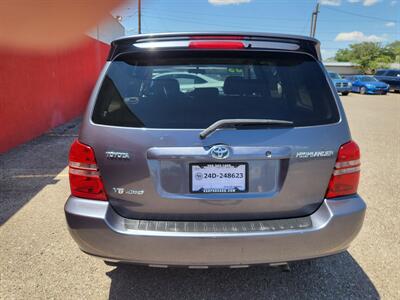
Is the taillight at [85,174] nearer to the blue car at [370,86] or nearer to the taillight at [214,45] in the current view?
the taillight at [214,45]

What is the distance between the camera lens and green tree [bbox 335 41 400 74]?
58.0m

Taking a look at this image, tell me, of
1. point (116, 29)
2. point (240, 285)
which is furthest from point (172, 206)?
point (116, 29)

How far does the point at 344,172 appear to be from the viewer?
2.29 m

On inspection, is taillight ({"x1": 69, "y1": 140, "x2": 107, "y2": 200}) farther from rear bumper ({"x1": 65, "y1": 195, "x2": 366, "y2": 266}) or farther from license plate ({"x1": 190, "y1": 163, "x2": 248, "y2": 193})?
license plate ({"x1": 190, "y1": 163, "x2": 248, "y2": 193})

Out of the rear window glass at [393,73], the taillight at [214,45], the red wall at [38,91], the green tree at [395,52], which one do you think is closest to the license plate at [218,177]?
the taillight at [214,45]

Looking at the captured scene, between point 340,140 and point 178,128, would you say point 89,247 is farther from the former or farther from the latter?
point 340,140

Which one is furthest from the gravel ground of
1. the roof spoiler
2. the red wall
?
the red wall

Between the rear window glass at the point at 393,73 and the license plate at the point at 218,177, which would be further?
the rear window glass at the point at 393,73

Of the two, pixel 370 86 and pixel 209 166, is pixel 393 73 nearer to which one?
pixel 370 86

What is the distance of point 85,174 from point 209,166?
0.78 m

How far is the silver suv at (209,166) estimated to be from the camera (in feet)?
6.98

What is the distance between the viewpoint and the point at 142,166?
2.14 meters

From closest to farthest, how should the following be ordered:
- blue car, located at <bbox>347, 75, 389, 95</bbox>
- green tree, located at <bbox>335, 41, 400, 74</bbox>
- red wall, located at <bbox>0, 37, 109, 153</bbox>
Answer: red wall, located at <bbox>0, 37, 109, 153</bbox>
blue car, located at <bbox>347, 75, 389, 95</bbox>
green tree, located at <bbox>335, 41, 400, 74</bbox>

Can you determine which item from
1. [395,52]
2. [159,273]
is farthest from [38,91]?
[395,52]
